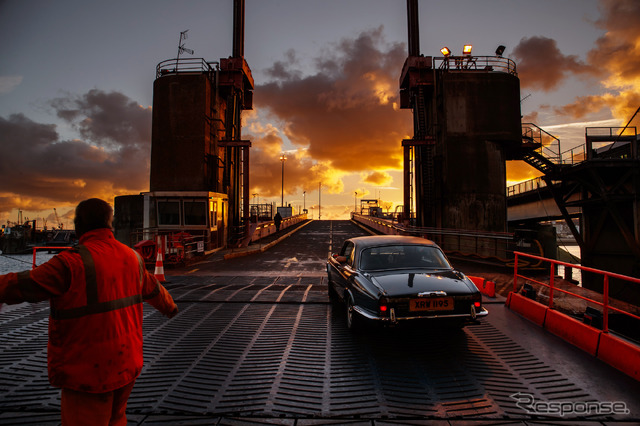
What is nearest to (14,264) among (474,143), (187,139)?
(187,139)

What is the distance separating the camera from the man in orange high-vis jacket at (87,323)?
81.0 inches

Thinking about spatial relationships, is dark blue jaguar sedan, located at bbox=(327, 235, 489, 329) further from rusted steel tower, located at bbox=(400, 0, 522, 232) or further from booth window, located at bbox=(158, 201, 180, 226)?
rusted steel tower, located at bbox=(400, 0, 522, 232)

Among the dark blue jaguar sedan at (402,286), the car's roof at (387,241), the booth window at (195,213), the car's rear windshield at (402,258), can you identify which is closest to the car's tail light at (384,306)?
the dark blue jaguar sedan at (402,286)

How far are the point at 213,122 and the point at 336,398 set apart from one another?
918 inches

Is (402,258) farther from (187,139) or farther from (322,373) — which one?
(187,139)

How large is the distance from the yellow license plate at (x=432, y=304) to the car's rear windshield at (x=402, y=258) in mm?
1054

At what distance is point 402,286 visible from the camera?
4996 mm

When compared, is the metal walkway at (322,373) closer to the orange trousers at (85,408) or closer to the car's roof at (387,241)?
the orange trousers at (85,408)

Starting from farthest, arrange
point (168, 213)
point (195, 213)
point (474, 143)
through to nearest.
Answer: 1. point (474, 143)
2. point (195, 213)
3. point (168, 213)

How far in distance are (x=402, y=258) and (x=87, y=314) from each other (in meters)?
4.87

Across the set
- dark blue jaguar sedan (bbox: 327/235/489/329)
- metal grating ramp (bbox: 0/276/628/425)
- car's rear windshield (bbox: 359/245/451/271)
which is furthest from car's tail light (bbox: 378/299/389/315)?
car's rear windshield (bbox: 359/245/451/271)

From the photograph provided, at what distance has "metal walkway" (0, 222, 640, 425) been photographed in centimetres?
333

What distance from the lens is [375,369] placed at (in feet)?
14.2

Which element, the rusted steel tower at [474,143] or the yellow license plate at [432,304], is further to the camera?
the rusted steel tower at [474,143]
